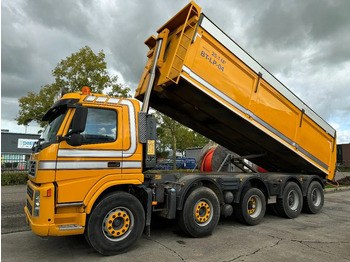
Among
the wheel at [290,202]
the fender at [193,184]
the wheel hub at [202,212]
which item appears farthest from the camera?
the wheel at [290,202]

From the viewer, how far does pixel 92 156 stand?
443 cm

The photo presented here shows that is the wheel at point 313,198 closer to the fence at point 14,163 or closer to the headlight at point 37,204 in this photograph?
the headlight at point 37,204

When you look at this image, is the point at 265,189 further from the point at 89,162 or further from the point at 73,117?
the point at 73,117

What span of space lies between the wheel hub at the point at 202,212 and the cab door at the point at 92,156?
1809mm

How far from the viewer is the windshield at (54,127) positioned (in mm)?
4398

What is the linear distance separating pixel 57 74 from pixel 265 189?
41.6 ft

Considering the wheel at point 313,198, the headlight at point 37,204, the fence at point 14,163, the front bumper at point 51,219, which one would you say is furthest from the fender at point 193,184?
the fence at point 14,163

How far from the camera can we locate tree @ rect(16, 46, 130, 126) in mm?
14594

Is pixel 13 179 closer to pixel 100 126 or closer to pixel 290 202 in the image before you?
pixel 100 126

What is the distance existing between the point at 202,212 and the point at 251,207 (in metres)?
1.65

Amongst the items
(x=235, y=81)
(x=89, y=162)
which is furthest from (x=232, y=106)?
(x=89, y=162)

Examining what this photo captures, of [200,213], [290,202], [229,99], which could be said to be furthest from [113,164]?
[290,202]

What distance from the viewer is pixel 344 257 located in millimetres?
4422

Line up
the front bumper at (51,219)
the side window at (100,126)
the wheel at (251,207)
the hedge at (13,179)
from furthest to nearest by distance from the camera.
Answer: the hedge at (13,179), the wheel at (251,207), the side window at (100,126), the front bumper at (51,219)
